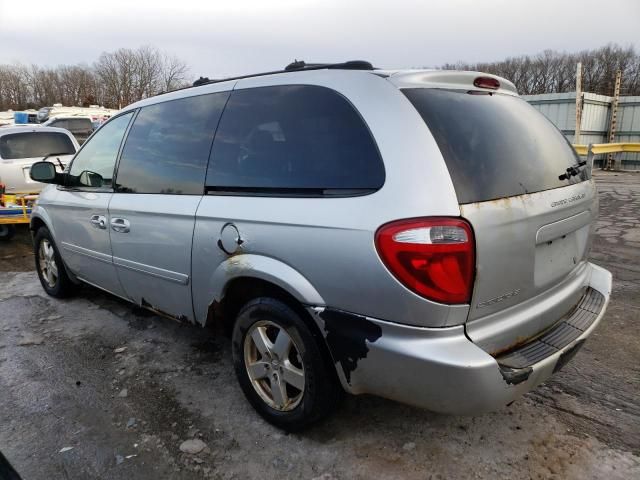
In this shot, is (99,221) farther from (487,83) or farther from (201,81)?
(487,83)

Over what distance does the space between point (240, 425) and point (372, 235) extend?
1445mm

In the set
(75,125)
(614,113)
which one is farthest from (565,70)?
(75,125)

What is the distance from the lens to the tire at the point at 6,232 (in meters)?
7.71

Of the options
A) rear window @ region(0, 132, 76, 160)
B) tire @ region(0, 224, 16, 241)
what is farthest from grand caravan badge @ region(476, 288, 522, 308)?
rear window @ region(0, 132, 76, 160)

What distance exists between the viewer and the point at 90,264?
151 inches

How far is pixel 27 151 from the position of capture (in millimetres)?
8078

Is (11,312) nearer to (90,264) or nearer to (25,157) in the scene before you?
(90,264)

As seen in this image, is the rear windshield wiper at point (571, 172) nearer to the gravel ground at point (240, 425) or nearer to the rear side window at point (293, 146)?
the rear side window at point (293, 146)

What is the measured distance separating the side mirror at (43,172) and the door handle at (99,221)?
771mm

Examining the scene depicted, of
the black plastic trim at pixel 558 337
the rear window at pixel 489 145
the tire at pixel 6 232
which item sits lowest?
the tire at pixel 6 232

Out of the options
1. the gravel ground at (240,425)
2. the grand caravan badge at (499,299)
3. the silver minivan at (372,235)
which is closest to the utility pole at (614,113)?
the gravel ground at (240,425)

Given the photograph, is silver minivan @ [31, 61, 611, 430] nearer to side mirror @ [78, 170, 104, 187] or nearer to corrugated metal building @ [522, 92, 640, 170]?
side mirror @ [78, 170, 104, 187]

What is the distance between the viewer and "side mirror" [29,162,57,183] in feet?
13.1

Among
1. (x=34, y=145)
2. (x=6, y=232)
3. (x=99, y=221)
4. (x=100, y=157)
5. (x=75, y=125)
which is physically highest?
(x=75, y=125)
